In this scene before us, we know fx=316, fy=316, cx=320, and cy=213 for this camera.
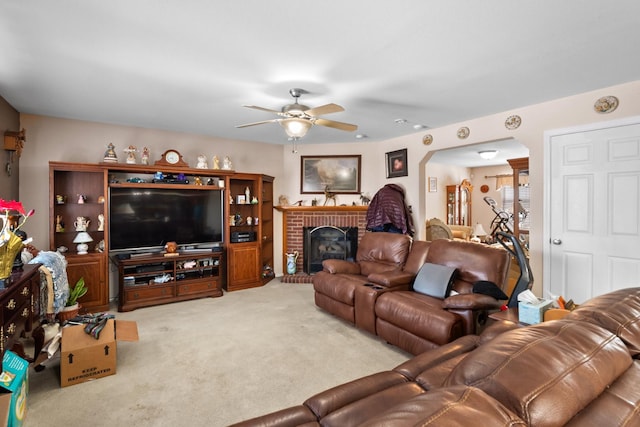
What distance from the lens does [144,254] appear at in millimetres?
4133

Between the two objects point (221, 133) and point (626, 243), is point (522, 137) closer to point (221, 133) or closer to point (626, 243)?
point (626, 243)

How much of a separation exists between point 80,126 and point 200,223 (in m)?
1.90

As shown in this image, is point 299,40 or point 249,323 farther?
point 249,323

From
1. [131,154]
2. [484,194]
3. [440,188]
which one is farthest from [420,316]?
[484,194]

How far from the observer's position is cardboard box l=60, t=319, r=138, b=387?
2.25 m

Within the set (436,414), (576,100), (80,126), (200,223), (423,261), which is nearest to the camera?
(436,414)

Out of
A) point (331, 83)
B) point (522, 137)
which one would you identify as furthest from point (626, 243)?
point (331, 83)

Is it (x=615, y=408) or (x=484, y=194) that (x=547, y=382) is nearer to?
(x=615, y=408)

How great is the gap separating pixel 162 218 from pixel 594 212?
4.96 m

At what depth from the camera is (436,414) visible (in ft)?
1.89

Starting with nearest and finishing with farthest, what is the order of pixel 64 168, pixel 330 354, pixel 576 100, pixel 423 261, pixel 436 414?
1. pixel 436 414
2. pixel 330 354
3. pixel 576 100
4. pixel 423 261
5. pixel 64 168

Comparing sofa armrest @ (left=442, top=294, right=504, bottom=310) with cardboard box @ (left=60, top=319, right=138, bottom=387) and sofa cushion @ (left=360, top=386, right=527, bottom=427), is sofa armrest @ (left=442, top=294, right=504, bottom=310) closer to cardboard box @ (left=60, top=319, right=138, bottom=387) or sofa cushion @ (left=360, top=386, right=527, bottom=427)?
sofa cushion @ (left=360, top=386, right=527, bottom=427)

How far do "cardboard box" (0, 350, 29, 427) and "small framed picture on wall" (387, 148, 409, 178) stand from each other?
466 cm

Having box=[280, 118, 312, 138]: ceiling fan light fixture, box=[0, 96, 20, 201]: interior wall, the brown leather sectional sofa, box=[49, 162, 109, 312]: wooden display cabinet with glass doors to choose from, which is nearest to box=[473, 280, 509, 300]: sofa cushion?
the brown leather sectional sofa
